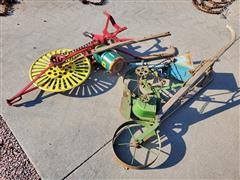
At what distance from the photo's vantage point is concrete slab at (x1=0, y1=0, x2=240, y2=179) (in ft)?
9.87

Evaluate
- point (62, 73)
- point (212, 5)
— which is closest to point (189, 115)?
point (62, 73)

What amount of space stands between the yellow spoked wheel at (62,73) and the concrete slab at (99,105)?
5.8 inches

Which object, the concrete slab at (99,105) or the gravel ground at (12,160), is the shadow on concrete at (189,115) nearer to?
the concrete slab at (99,105)

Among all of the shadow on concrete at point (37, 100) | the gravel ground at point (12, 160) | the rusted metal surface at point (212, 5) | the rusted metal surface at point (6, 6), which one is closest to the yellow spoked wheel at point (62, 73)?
the shadow on concrete at point (37, 100)

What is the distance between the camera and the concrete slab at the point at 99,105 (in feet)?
9.87

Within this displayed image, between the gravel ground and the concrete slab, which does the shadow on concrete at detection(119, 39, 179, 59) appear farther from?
the gravel ground

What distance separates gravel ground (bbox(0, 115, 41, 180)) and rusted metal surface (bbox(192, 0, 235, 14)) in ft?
12.1

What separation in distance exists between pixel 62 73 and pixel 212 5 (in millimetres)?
3020

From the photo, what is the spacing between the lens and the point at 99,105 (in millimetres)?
3494

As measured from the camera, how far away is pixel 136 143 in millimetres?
3051

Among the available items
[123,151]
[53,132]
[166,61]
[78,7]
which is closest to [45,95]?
[53,132]

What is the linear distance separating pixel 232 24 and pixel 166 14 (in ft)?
3.54

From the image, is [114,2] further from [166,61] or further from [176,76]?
[176,76]

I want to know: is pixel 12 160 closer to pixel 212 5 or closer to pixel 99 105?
pixel 99 105
